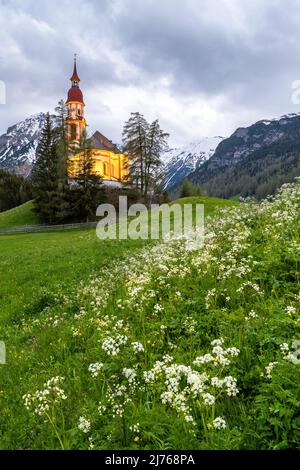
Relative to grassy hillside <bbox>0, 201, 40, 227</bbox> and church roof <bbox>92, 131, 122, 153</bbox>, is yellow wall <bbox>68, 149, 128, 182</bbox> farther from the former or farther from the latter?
grassy hillside <bbox>0, 201, 40, 227</bbox>

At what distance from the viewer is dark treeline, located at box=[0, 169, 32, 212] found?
12034 cm

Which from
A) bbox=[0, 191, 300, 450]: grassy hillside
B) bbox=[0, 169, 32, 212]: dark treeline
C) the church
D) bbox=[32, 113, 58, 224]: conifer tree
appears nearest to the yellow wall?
the church

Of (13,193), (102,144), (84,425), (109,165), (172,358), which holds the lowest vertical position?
(84,425)

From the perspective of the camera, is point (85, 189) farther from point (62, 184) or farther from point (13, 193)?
point (13, 193)

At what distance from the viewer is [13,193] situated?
127m

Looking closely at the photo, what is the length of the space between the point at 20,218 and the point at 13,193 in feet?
225

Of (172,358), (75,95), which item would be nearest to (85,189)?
(75,95)

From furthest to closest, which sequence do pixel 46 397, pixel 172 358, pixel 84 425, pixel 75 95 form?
pixel 75 95 < pixel 46 397 < pixel 172 358 < pixel 84 425

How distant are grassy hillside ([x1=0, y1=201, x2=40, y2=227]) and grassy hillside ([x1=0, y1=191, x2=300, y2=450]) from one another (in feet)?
172

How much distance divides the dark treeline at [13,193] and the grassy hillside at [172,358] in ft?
376

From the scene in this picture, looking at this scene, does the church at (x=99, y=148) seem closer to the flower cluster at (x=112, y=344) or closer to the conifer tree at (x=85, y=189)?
the conifer tree at (x=85, y=189)

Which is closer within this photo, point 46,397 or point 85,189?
point 46,397

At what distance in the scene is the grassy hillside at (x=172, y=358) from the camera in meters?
4.50

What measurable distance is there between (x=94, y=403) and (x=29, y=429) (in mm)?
1180
